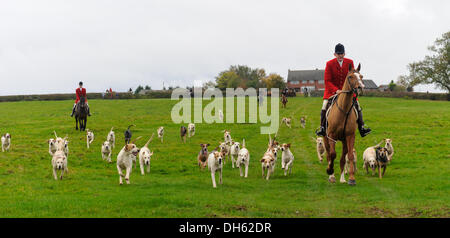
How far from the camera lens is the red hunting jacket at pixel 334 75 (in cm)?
1507

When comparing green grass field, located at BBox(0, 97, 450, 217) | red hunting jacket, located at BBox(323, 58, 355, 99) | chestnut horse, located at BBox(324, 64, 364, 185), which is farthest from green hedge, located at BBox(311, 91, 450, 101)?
chestnut horse, located at BBox(324, 64, 364, 185)

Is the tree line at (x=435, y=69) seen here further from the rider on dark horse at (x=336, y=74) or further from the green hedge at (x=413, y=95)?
the rider on dark horse at (x=336, y=74)

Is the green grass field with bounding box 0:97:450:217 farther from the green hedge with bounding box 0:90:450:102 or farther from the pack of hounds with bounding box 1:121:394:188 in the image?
the green hedge with bounding box 0:90:450:102

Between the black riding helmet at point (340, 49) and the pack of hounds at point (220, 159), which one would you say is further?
the pack of hounds at point (220, 159)

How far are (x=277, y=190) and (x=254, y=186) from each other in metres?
1.00

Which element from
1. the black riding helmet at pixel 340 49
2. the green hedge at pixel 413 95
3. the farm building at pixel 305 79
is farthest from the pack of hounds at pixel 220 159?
the farm building at pixel 305 79

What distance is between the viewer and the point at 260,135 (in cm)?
3055

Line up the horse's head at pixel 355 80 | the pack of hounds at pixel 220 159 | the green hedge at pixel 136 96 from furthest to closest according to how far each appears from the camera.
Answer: the green hedge at pixel 136 96 < the pack of hounds at pixel 220 159 < the horse's head at pixel 355 80

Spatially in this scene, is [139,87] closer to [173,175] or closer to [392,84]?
[392,84]

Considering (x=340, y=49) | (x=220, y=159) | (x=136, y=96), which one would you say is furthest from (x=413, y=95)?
(x=220, y=159)

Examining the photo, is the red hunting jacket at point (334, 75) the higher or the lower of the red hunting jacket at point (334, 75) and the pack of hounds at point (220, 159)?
the higher

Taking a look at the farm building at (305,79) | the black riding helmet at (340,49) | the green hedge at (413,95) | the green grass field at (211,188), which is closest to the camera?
the green grass field at (211,188)

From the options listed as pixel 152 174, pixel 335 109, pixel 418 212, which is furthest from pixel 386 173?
pixel 152 174
